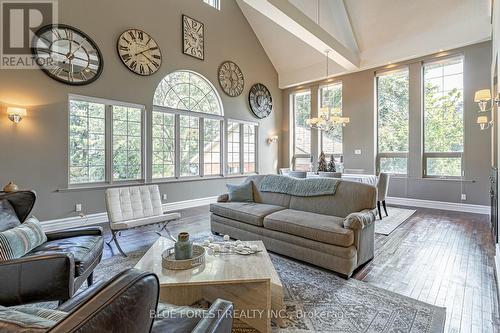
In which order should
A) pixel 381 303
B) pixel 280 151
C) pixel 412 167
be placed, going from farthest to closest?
pixel 280 151, pixel 412 167, pixel 381 303

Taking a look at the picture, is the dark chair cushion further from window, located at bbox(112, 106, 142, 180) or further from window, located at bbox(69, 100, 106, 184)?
window, located at bbox(112, 106, 142, 180)

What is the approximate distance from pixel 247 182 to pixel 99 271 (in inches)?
94.4

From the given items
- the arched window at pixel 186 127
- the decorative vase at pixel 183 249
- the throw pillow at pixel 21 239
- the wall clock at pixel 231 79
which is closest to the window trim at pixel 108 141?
the arched window at pixel 186 127

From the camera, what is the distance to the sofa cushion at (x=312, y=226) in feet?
8.39

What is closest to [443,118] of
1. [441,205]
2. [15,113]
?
[441,205]

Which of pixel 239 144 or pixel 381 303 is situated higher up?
pixel 239 144

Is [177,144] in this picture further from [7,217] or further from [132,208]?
[7,217]

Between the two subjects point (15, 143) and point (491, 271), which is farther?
point (15, 143)

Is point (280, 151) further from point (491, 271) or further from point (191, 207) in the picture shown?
point (491, 271)

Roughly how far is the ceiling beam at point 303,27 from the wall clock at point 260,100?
2409 millimetres

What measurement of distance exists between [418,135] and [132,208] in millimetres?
6488

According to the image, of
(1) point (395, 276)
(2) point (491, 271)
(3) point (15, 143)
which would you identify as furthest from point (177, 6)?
(2) point (491, 271)

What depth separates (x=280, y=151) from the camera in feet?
29.2

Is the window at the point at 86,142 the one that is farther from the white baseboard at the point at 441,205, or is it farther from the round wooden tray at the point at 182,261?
Answer: the white baseboard at the point at 441,205
